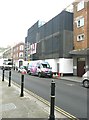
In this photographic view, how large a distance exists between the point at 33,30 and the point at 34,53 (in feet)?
23.2

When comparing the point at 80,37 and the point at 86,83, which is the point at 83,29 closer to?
the point at 80,37

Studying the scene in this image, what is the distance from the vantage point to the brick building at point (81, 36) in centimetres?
3213

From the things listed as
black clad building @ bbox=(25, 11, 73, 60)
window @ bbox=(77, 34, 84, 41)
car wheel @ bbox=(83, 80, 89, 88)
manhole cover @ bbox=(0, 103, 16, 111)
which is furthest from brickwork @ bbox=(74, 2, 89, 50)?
manhole cover @ bbox=(0, 103, 16, 111)

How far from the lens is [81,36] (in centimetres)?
3353

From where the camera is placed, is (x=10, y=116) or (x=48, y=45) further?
(x=48, y=45)

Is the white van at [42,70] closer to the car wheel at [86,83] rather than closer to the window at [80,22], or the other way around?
the window at [80,22]

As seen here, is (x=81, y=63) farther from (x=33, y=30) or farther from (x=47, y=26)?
(x=33, y=30)

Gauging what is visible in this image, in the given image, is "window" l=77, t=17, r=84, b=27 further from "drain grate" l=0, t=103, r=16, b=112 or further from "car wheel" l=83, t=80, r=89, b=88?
"drain grate" l=0, t=103, r=16, b=112

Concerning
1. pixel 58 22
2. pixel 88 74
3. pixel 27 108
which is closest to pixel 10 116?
pixel 27 108

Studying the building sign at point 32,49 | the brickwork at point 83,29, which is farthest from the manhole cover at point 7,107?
the building sign at point 32,49

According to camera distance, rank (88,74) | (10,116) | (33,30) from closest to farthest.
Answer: (10,116), (88,74), (33,30)

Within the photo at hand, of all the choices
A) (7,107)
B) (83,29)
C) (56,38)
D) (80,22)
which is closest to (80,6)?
(80,22)

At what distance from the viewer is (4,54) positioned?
133m

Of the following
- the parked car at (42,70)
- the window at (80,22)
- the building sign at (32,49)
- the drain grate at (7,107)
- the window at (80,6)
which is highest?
the window at (80,6)
